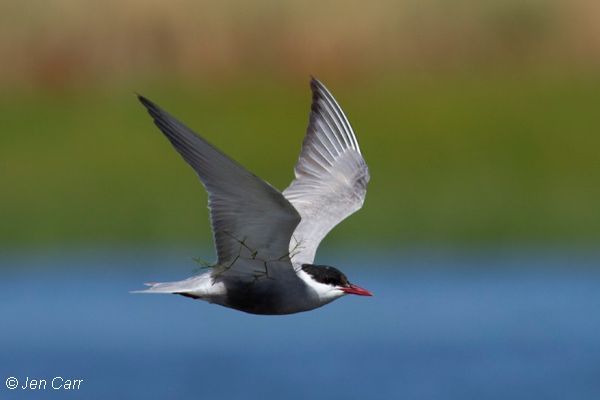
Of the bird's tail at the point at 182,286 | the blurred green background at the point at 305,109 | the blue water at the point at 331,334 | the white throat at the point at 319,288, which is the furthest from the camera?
the blurred green background at the point at 305,109

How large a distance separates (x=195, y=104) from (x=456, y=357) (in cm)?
655

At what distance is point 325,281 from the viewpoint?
8.46 m

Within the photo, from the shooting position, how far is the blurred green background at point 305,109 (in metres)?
18.4

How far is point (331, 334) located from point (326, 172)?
6.43 metres

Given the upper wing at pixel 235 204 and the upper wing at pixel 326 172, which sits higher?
the upper wing at pixel 326 172

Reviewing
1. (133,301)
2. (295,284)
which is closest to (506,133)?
(133,301)

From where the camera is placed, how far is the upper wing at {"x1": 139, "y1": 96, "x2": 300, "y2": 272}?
785 cm

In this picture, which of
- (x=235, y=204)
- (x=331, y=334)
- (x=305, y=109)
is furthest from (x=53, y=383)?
(x=305, y=109)

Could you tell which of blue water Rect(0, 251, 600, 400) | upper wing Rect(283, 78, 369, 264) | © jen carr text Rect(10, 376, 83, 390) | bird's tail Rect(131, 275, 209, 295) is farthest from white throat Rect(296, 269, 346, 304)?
© jen carr text Rect(10, 376, 83, 390)

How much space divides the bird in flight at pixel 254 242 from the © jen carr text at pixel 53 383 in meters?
5.32

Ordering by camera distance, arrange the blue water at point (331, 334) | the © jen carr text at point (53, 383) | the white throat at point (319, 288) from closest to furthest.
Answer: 1. the white throat at point (319, 288)
2. the © jen carr text at point (53, 383)
3. the blue water at point (331, 334)

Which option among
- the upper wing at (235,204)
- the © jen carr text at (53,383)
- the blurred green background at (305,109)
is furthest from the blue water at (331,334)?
the upper wing at (235,204)

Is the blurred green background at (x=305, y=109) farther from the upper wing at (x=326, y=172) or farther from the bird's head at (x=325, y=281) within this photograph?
the bird's head at (x=325, y=281)

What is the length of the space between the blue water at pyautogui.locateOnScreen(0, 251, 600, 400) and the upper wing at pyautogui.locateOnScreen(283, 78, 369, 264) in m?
4.43
